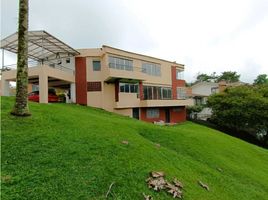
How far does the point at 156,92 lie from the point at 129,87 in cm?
528

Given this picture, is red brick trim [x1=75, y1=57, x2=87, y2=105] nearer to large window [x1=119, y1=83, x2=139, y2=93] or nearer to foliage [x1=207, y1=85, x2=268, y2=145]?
large window [x1=119, y1=83, x2=139, y2=93]

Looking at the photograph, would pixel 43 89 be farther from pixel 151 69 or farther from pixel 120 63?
pixel 151 69

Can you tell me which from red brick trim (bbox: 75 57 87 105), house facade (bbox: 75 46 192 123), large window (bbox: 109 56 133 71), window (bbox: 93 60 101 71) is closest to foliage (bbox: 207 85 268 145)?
house facade (bbox: 75 46 192 123)

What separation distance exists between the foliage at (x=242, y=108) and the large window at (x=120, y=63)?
48.6ft

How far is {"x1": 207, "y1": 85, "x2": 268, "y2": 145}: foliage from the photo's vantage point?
1192 inches

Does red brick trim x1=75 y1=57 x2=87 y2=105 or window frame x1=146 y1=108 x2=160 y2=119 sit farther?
window frame x1=146 y1=108 x2=160 y2=119

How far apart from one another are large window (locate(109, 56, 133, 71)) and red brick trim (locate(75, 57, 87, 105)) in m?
3.04

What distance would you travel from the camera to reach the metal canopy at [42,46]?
65.7ft

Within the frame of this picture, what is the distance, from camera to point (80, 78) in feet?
87.0

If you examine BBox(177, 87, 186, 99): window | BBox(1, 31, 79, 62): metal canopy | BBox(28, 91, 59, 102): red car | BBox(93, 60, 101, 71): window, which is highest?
BBox(1, 31, 79, 62): metal canopy

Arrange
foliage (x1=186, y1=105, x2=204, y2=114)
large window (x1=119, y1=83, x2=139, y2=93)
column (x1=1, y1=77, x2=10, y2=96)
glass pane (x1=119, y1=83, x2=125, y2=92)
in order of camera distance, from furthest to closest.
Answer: foliage (x1=186, y1=105, x2=204, y2=114) → large window (x1=119, y1=83, x2=139, y2=93) → glass pane (x1=119, y1=83, x2=125, y2=92) → column (x1=1, y1=77, x2=10, y2=96)

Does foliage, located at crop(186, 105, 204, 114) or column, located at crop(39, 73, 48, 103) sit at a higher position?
column, located at crop(39, 73, 48, 103)

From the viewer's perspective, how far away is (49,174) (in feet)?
17.7

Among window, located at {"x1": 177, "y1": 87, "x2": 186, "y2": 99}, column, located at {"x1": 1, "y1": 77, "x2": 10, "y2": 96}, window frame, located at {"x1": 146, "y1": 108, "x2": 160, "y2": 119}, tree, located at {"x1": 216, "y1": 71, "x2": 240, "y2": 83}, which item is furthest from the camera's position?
tree, located at {"x1": 216, "y1": 71, "x2": 240, "y2": 83}
